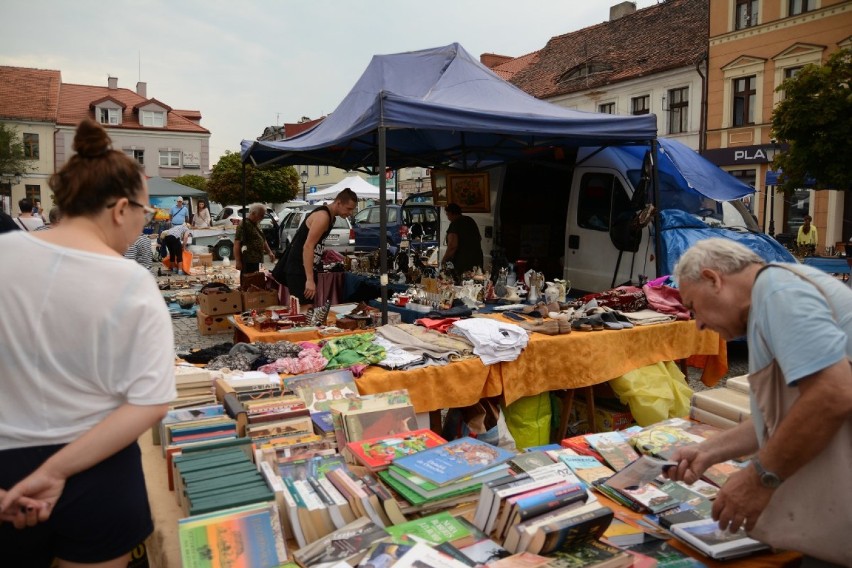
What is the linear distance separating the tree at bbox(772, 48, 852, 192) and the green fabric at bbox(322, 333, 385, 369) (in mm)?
13673

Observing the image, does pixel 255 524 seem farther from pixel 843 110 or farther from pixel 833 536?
pixel 843 110

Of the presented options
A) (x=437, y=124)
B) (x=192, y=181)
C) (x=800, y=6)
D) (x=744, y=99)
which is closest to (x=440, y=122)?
(x=437, y=124)

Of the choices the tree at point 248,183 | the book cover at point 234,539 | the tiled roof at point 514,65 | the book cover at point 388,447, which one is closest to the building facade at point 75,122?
the tree at point 248,183

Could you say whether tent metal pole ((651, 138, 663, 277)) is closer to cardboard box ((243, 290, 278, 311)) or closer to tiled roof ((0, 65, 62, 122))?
cardboard box ((243, 290, 278, 311))

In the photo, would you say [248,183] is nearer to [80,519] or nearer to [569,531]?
[80,519]

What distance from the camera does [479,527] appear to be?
1.92m

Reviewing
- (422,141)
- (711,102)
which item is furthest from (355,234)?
(711,102)

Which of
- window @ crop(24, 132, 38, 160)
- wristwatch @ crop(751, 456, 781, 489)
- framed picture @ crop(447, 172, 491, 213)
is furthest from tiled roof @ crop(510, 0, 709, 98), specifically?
window @ crop(24, 132, 38, 160)

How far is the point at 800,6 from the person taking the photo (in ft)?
68.2

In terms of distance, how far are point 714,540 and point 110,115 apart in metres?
50.0

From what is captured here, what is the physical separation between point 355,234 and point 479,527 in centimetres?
1625

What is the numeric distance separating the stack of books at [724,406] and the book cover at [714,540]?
38.9 inches

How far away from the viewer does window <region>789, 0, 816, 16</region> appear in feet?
67.1

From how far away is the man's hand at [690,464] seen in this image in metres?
1.98
